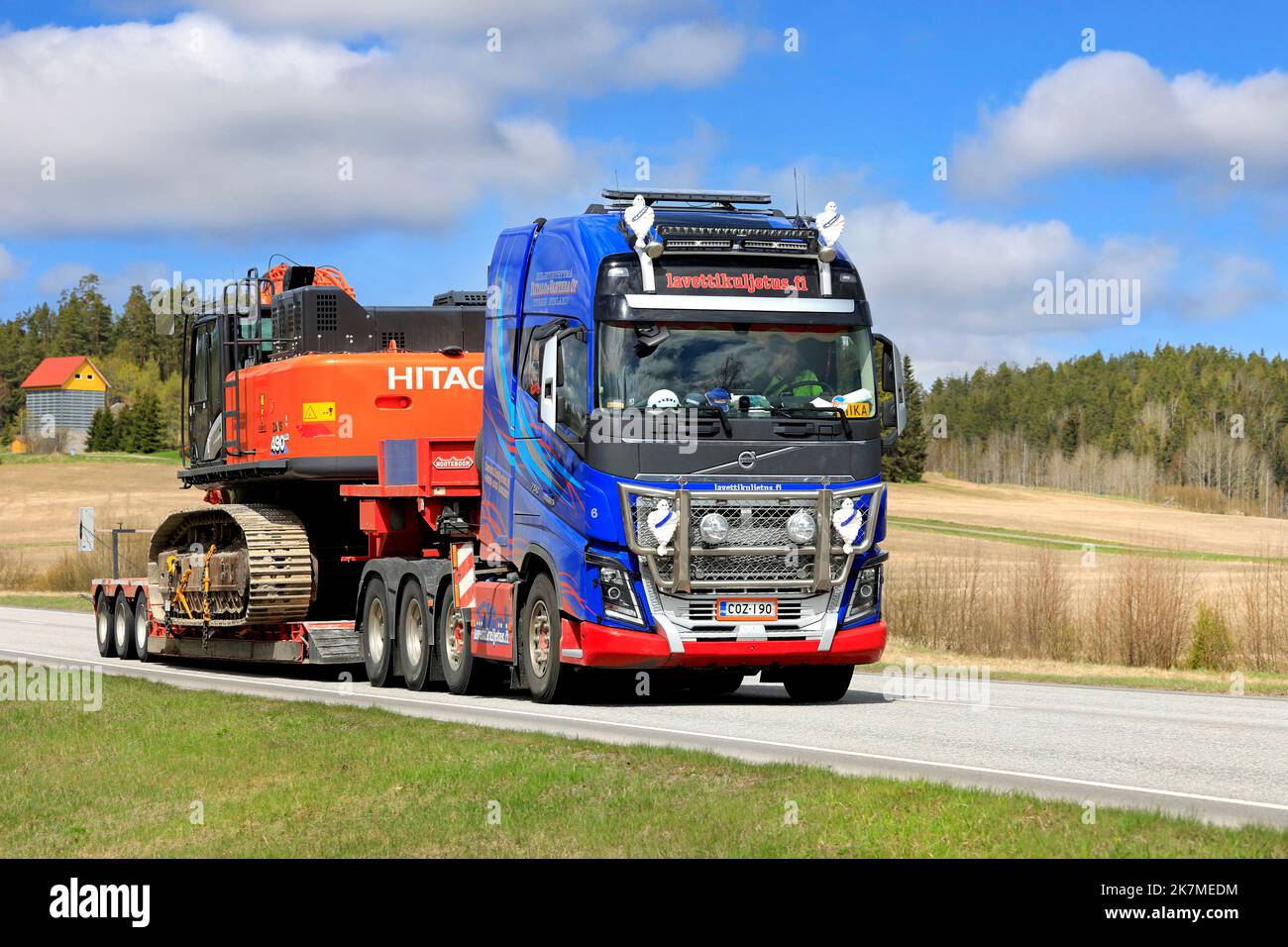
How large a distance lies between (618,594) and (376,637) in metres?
6.25

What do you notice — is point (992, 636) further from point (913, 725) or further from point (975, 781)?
point (975, 781)

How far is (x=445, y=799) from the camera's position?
33.4 feet

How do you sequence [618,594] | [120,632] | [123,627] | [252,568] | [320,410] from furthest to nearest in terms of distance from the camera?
[120,632] < [123,627] < [252,568] < [320,410] < [618,594]

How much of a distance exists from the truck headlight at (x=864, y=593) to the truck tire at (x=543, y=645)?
8.69 feet

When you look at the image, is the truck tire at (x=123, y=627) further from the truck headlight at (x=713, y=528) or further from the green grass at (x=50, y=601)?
the green grass at (x=50, y=601)

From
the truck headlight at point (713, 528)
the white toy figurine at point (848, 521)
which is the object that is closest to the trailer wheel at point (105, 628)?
the truck headlight at point (713, 528)

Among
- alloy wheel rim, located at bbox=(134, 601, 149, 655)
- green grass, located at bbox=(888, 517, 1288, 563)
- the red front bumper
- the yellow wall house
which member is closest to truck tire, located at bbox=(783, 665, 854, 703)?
the red front bumper

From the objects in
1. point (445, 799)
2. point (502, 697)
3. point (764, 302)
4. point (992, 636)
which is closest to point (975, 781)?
point (445, 799)

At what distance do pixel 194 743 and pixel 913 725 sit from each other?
18.8 feet

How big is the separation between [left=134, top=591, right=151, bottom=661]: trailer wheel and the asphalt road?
5.14 m

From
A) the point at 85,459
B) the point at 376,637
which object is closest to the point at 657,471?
the point at 376,637

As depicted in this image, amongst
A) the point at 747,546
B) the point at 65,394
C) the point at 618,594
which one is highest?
the point at 65,394

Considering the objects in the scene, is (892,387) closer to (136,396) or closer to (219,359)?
(219,359)

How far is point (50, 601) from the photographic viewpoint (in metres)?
48.2
